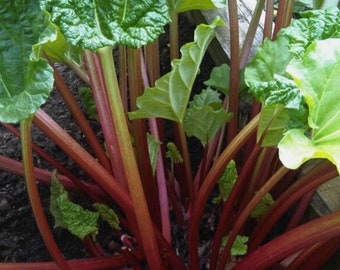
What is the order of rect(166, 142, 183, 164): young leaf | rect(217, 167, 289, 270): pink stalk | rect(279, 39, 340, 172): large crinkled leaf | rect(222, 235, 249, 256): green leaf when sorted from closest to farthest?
rect(279, 39, 340, 172): large crinkled leaf → rect(217, 167, 289, 270): pink stalk → rect(222, 235, 249, 256): green leaf → rect(166, 142, 183, 164): young leaf

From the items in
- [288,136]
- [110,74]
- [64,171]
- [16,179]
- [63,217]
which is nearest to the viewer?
[288,136]

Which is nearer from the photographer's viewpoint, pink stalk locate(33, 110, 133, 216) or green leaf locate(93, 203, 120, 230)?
pink stalk locate(33, 110, 133, 216)

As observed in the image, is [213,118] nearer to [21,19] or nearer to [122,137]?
[122,137]

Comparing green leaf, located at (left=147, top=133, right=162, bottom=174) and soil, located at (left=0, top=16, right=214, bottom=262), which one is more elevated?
green leaf, located at (left=147, top=133, right=162, bottom=174)

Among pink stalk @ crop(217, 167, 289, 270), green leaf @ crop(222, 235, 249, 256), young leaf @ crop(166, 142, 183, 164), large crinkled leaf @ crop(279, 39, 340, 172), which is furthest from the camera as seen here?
young leaf @ crop(166, 142, 183, 164)

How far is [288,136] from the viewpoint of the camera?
643 mm

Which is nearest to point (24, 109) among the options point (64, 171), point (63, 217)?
point (63, 217)

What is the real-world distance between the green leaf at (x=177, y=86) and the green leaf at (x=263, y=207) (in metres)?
0.22

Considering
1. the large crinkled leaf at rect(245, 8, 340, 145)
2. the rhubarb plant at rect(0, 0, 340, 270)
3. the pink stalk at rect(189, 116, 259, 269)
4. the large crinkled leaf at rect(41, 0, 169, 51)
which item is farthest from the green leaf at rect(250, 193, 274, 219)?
the large crinkled leaf at rect(41, 0, 169, 51)

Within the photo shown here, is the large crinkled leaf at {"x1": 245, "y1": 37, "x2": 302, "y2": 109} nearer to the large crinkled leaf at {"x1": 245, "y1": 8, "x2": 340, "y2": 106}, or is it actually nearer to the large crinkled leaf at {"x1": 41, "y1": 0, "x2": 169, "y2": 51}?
the large crinkled leaf at {"x1": 245, "y1": 8, "x2": 340, "y2": 106}

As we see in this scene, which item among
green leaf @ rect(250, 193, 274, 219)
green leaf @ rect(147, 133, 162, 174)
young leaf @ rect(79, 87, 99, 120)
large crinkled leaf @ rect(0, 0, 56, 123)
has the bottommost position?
green leaf @ rect(250, 193, 274, 219)

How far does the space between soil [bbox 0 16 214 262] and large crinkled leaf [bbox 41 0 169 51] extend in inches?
23.5

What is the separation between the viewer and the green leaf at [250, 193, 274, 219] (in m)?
1.06

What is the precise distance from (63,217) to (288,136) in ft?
1.63
